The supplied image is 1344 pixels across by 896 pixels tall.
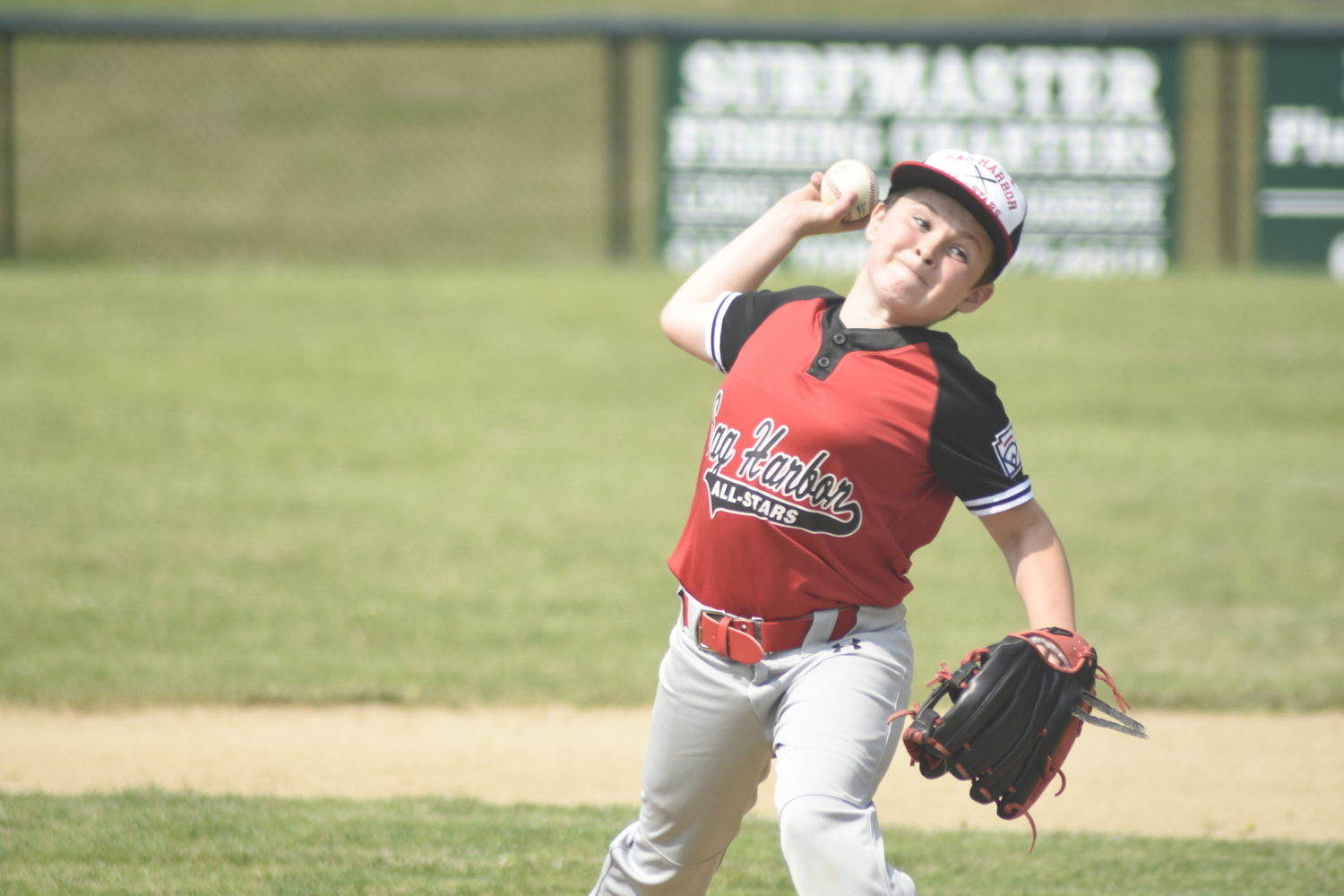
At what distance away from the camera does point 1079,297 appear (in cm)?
1242

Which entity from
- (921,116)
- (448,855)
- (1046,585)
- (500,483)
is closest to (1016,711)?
(1046,585)

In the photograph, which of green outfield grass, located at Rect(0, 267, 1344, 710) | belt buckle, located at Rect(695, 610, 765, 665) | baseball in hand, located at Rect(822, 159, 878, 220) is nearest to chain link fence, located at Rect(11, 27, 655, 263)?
green outfield grass, located at Rect(0, 267, 1344, 710)

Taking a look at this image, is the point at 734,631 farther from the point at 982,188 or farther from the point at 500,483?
the point at 500,483

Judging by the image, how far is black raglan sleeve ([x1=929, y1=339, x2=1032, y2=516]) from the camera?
254 cm

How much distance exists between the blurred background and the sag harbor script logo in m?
3.04

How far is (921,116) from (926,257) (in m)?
9.94

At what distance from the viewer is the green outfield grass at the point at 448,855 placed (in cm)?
349

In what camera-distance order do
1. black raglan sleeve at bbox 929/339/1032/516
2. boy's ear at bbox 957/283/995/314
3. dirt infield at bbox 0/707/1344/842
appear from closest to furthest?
black raglan sleeve at bbox 929/339/1032/516
boy's ear at bbox 957/283/995/314
dirt infield at bbox 0/707/1344/842

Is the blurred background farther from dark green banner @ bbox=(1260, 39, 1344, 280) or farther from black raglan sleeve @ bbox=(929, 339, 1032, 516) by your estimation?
black raglan sleeve @ bbox=(929, 339, 1032, 516)

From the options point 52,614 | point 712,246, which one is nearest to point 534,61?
point 712,246

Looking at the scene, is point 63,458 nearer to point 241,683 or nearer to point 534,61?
point 241,683

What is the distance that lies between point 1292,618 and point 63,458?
711 centimetres

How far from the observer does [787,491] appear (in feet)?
8.47

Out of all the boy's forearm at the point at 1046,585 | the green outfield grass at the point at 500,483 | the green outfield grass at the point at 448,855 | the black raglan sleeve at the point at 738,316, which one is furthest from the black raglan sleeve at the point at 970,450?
the green outfield grass at the point at 500,483
